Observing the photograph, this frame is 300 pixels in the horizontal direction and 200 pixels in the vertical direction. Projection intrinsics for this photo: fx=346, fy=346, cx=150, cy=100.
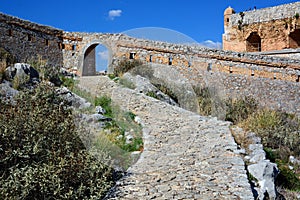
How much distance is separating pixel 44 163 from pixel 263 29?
17.6 m

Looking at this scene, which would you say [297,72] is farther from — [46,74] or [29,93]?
[29,93]

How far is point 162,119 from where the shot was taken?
9586mm

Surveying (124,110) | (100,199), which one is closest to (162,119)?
(124,110)

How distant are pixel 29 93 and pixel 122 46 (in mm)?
9170

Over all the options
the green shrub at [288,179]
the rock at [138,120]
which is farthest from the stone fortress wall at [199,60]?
the green shrub at [288,179]

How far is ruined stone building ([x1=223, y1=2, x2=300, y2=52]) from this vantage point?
18.8 meters

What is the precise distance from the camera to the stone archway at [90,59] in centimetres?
1672

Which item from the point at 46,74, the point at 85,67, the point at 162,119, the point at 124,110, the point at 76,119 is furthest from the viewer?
the point at 85,67

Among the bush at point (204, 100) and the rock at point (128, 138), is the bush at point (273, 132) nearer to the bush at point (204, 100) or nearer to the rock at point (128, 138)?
the bush at point (204, 100)

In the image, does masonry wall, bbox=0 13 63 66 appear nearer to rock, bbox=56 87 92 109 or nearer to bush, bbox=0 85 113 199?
rock, bbox=56 87 92 109

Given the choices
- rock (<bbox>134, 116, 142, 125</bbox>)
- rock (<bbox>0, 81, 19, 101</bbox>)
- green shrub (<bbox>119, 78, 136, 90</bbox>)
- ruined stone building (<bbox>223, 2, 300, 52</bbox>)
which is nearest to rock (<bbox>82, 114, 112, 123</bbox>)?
rock (<bbox>134, 116, 142, 125</bbox>)

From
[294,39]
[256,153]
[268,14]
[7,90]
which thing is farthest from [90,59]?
[256,153]

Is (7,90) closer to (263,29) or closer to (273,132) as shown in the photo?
(273,132)

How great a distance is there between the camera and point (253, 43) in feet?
67.8
